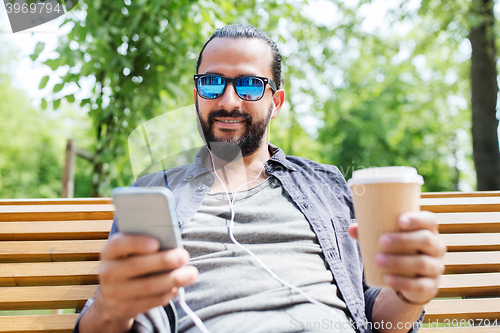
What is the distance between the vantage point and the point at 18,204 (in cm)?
211

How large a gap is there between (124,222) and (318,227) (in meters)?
0.93

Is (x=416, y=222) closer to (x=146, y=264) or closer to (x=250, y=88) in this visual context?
(x=146, y=264)

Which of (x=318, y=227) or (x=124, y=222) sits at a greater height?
(x=124, y=222)

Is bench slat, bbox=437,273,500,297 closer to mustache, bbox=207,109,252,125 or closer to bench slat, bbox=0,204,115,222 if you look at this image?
mustache, bbox=207,109,252,125

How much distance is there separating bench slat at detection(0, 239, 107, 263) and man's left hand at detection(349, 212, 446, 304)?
1.45 metres

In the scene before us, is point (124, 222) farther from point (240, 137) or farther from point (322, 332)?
point (240, 137)

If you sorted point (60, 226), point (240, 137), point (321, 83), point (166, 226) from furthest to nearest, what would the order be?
point (321, 83)
point (60, 226)
point (240, 137)
point (166, 226)

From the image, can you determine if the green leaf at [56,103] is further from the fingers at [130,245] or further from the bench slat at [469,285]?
the bench slat at [469,285]

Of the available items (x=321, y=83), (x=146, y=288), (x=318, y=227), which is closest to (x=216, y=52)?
(x=318, y=227)

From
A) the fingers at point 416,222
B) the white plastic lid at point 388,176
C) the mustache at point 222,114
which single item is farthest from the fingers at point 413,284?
the mustache at point 222,114

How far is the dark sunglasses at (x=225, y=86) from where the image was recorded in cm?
162

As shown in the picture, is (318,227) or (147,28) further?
(147,28)

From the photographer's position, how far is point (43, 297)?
165cm

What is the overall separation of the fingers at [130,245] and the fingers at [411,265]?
52cm
